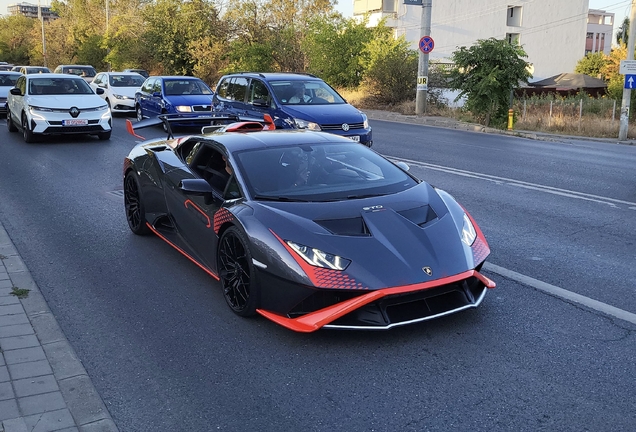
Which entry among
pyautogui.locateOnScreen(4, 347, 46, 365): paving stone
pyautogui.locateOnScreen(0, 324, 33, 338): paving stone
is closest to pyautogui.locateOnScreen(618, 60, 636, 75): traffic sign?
pyautogui.locateOnScreen(0, 324, 33, 338): paving stone

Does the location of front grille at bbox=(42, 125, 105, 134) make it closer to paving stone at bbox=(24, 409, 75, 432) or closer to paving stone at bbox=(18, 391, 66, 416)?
paving stone at bbox=(18, 391, 66, 416)

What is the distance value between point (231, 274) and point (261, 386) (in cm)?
128

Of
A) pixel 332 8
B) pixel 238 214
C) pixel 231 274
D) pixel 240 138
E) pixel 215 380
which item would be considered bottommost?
pixel 215 380

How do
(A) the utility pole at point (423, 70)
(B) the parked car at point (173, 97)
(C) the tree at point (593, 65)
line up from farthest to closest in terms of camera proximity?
(C) the tree at point (593, 65), (A) the utility pole at point (423, 70), (B) the parked car at point (173, 97)

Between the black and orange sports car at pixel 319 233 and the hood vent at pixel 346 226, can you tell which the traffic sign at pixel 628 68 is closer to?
the black and orange sports car at pixel 319 233

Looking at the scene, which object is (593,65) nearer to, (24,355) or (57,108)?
(57,108)

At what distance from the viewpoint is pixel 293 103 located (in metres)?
14.5

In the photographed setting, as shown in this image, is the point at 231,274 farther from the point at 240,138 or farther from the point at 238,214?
the point at 240,138

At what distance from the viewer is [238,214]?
16.7 ft

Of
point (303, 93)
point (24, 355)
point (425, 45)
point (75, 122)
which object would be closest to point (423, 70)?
point (425, 45)

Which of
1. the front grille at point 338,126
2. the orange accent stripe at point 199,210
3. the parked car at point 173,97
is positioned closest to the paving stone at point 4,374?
the orange accent stripe at point 199,210

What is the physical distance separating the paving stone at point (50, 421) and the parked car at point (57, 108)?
13441 mm

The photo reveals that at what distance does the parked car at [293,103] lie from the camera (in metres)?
13.6

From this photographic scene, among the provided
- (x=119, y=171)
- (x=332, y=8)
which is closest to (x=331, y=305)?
(x=119, y=171)
